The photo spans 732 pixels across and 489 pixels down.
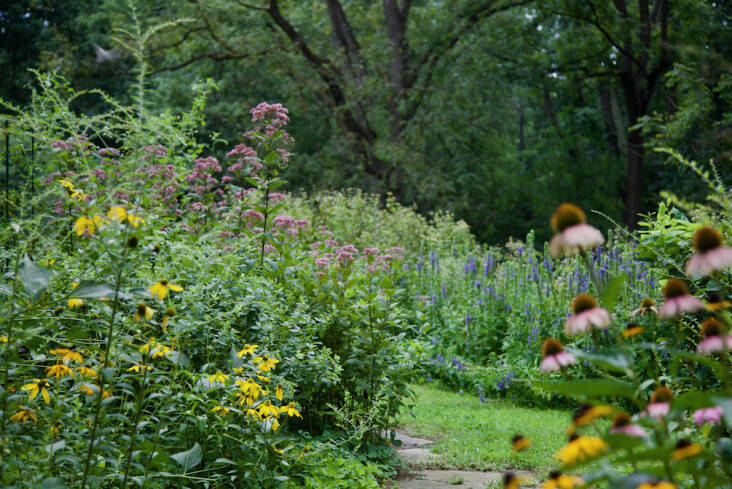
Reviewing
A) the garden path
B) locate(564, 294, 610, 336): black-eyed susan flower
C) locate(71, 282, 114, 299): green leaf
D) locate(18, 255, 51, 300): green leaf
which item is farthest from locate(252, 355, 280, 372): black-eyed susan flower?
locate(564, 294, 610, 336): black-eyed susan flower

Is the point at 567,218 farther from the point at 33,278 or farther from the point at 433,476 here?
the point at 433,476

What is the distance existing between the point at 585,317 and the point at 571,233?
24cm

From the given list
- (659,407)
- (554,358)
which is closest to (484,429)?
(554,358)

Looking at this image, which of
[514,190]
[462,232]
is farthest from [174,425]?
[514,190]

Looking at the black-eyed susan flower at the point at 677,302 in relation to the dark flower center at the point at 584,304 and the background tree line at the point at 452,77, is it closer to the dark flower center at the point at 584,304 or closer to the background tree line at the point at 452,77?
the dark flower center at the point at 584,304

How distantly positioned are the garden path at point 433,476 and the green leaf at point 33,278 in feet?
7.60

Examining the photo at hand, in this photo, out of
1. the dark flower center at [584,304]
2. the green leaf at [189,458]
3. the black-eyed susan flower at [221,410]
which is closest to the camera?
the dark flower center at [584,304]

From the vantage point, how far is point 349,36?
48.7 ft

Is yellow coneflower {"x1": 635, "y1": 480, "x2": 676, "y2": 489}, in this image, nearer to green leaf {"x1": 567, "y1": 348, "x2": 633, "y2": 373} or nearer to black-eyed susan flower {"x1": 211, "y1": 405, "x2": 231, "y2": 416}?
green leaf {"x1": 567, "y1": 348, "x2": 633, "y2": 373}

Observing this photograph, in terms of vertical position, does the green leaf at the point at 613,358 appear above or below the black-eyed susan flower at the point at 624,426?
above

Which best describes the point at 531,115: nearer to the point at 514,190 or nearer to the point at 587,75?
the point at 514,190

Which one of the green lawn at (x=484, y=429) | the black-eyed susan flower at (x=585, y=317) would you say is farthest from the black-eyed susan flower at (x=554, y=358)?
the green lawn at (x=484, y=429)

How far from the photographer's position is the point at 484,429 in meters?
4.73

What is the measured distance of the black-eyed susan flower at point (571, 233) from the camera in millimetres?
1343
